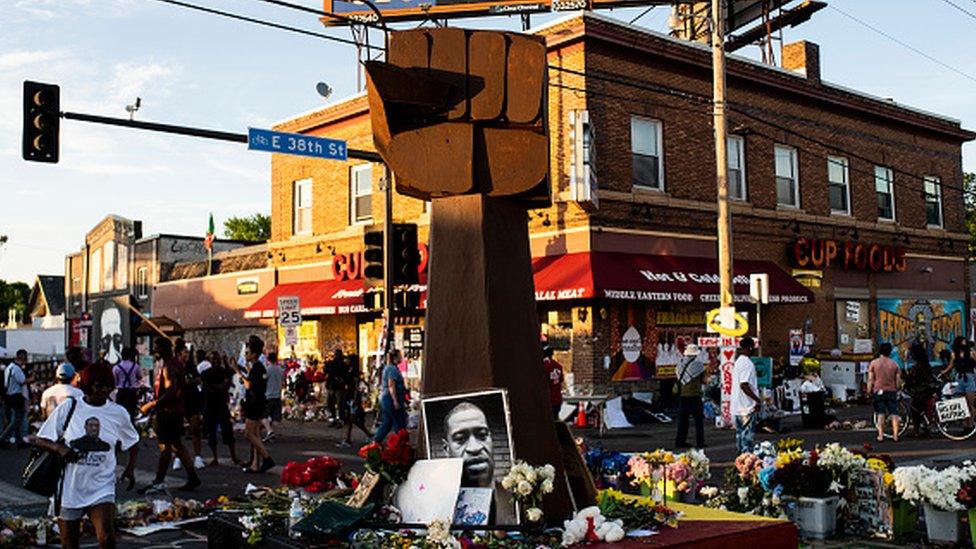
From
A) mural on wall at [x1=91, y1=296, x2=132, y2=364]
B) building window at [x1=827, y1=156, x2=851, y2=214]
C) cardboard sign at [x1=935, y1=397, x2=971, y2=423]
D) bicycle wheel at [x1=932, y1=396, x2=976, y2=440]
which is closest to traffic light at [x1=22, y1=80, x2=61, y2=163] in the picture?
cardboard sign at [x1=935, y1=397, x2=971, y2=423]

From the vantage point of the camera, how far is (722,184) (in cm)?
1780

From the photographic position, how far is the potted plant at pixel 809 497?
29.1 ft

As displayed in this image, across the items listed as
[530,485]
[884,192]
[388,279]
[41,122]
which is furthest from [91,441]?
[884,192]

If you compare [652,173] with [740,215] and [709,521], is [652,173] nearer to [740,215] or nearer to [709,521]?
[740,215]

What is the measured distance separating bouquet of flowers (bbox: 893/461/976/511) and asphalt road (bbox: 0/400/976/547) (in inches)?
157

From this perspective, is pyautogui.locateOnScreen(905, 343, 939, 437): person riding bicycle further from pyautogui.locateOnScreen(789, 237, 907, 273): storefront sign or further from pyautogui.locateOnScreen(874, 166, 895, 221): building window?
pyautogui.locateOnScreen(874, 166, 895, 221): building window

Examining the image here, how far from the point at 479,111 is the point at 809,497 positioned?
502cm

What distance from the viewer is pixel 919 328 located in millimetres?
30297

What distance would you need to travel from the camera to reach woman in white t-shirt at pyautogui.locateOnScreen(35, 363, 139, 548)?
686 cm

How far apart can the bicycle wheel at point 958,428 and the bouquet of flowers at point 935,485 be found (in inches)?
353

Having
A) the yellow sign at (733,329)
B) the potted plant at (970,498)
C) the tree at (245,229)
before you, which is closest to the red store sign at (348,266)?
the yellow sign at (733,329)

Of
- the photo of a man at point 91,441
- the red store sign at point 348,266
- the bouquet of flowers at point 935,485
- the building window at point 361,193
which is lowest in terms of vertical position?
the bouquet of flowers at point 935,485

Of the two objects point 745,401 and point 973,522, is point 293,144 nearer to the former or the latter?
point 745,401

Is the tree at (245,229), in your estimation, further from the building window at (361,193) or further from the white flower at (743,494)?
the white flower at (743,494)
